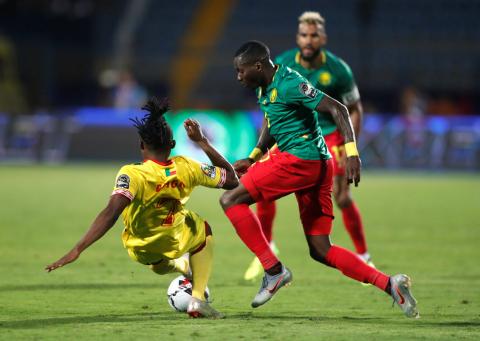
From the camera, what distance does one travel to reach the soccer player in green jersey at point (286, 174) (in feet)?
23.5

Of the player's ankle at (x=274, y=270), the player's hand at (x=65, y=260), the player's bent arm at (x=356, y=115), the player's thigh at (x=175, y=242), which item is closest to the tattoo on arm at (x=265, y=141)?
the player's thigh at (x=175, y=242)

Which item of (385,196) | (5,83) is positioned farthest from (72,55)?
(385,196)

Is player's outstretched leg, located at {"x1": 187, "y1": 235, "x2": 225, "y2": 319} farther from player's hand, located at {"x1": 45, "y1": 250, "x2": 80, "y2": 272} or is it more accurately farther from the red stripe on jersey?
player's hand, located at {"x1": 45, "y1": 250, "x2": 80, "y2": 272}

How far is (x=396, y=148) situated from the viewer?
23953 mm

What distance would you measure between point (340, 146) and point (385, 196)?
28.6ft

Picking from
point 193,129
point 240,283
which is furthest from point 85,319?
point 240,283

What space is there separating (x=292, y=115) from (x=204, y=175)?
0.81 m

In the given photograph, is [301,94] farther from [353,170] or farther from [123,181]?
[123,181]

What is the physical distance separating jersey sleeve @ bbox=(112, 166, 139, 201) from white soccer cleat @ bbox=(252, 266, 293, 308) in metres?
1.19

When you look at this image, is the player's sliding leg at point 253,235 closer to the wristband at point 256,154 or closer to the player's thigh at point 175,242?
the player's thigh at point 175,242

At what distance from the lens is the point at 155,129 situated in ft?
22.3

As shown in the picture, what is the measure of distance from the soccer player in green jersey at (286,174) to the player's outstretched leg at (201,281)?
0.32 m

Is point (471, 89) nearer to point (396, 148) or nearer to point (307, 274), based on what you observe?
point (396, 148)

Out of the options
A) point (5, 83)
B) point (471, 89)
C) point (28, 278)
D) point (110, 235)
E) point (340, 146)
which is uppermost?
point (340, 146)
